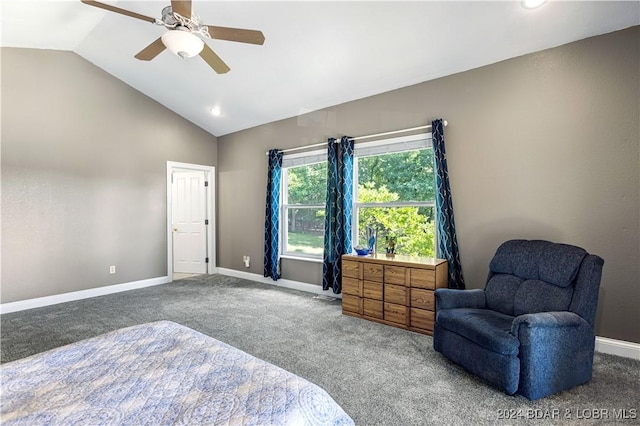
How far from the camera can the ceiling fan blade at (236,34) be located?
2.43 meters

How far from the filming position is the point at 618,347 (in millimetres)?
2760

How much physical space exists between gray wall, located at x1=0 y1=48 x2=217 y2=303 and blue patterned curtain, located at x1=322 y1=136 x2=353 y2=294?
9.76ft

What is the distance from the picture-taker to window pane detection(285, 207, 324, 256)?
16.4 ft

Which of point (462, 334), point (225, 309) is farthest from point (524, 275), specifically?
point (225, 309)

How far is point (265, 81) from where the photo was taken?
4395 mm

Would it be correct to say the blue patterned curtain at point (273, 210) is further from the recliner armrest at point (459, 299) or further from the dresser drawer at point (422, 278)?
the recliner armrest at point (459, 299)

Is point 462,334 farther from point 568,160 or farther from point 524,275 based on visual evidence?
point 568,160

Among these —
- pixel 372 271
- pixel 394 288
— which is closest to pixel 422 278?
pixel 394 288

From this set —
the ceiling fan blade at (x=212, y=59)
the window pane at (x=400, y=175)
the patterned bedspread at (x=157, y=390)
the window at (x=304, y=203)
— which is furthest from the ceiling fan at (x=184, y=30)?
the window at (x=304, y=203)

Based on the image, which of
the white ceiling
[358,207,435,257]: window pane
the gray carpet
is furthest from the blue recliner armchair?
the white ceiling

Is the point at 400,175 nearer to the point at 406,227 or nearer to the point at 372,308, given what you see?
the point at 406,227

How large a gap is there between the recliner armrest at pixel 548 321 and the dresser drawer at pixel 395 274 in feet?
4.29

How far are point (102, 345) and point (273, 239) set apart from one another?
12.2 feet

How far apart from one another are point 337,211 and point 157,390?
3.45 m
